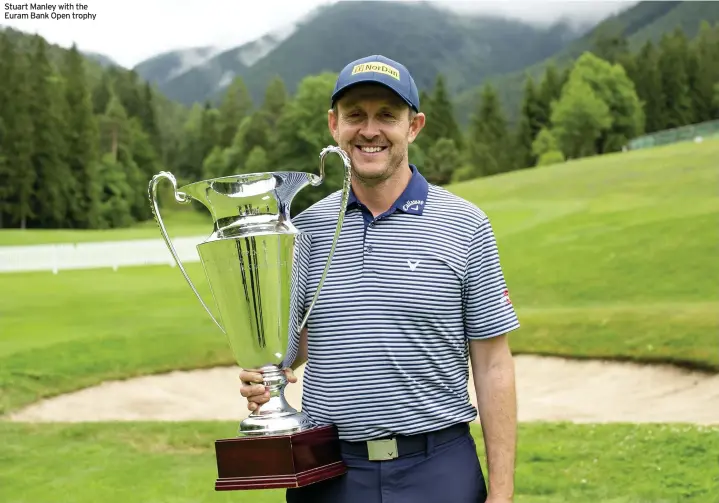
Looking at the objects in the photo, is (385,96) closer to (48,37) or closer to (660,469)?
(660,469)

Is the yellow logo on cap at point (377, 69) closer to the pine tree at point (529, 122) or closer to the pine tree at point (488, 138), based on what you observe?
the pine tree at point (488, 138)

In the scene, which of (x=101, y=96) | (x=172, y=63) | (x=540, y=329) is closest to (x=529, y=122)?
(x=540, y=329)

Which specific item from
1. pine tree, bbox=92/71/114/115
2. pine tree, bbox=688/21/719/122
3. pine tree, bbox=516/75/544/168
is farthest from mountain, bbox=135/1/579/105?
pine tree, bbox=688/21/719/122

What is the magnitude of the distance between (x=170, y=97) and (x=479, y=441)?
470cm

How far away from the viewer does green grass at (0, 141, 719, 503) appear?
3984 mm

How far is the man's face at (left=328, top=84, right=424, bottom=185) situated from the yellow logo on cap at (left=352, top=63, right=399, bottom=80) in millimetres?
25

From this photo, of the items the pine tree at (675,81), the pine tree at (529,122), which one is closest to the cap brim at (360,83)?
the pine tree at (675,81)

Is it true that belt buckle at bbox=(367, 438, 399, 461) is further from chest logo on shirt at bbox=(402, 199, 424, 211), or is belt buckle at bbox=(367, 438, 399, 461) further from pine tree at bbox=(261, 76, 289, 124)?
pine tree at bbox=(261, 76, 289, 124)

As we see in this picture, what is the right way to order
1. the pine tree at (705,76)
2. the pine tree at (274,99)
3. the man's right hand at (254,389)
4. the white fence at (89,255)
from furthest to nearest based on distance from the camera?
the pine tree at (705,76)
the pine tree at (274,99)
the white fence at (89,255)
the man's right hand at (254,389)

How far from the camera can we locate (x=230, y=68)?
A: 7.59 m

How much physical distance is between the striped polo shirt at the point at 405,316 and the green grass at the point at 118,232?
16.9 feet

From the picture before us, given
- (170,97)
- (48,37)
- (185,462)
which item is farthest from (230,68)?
(185,462)

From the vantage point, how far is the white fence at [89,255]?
5.97 metres

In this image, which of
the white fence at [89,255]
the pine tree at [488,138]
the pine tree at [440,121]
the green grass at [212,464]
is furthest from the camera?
the pine tree at [488,138]
